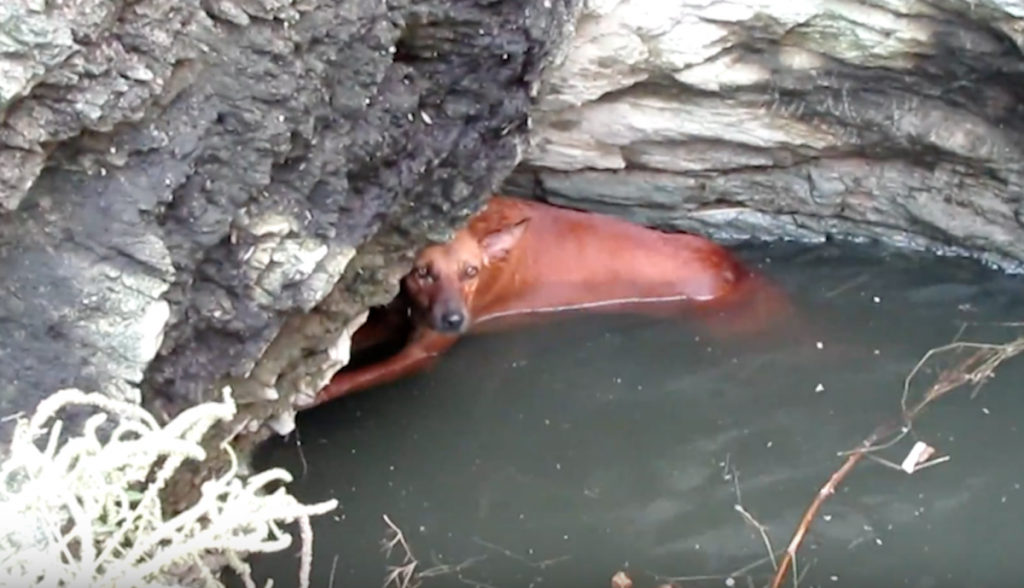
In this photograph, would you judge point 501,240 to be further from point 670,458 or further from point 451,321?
point 670,458

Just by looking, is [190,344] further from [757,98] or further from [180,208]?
[757,98]

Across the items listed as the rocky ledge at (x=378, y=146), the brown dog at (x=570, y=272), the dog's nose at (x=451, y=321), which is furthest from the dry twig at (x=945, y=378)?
the dog's nose at (x=451, y=321)

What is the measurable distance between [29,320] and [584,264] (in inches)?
103

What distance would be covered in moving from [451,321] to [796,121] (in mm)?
1517

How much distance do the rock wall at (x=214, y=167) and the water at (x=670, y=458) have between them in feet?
1.65

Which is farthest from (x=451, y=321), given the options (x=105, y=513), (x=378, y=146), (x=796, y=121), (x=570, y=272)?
(x=105, y=513)

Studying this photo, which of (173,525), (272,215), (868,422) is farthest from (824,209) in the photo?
(173,525)

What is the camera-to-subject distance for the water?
3328 mm

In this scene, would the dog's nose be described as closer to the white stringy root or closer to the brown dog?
the brown dog

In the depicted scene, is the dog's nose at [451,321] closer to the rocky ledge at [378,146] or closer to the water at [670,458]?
the water at [670,458]

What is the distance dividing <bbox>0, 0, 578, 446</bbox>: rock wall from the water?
1.65 ft

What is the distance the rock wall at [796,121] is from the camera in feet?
13.6

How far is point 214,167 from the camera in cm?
280

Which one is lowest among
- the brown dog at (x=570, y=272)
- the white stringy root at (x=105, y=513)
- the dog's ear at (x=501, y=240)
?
the brown dog at (x=570, y=272)
